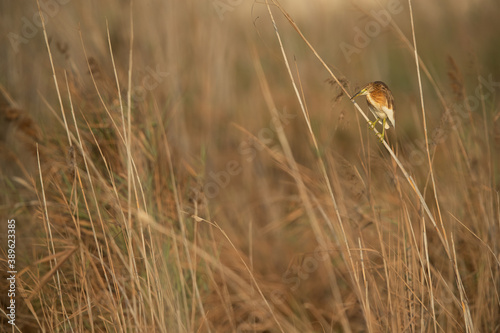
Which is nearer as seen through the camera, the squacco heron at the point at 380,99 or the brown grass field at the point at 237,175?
the squacco heron at the point at 380,99

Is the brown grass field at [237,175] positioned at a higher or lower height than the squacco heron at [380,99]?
lower

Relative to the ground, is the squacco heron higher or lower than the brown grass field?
higher

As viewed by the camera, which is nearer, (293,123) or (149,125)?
(149,125)

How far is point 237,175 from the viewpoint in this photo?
8.59ft

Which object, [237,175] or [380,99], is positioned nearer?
[380,99]

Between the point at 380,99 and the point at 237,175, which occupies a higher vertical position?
the point at 380,99

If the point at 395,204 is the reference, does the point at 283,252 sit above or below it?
below

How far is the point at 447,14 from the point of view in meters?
3.50

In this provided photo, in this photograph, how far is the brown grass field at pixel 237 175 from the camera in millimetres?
1204

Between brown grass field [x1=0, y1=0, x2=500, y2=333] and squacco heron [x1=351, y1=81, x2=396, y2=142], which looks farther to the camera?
brown grass field [x1=0, y1=0, x2=500, y2=333]

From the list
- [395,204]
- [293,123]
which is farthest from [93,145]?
[293,123]

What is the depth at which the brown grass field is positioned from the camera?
1.20 meters

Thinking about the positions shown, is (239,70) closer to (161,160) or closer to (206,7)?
(206,7)

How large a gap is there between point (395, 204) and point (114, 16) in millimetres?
1579
